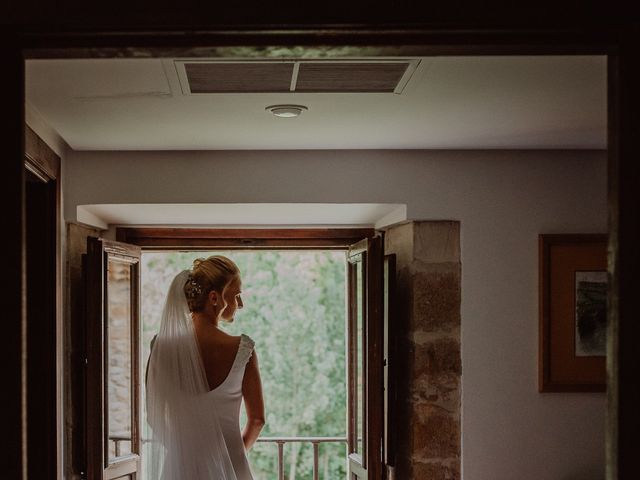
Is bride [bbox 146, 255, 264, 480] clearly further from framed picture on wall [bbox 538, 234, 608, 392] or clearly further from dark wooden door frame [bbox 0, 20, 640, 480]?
dark wooden door frame [bbox 0, 20, 640, 480]

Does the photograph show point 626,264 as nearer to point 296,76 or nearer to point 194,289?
point 296,76

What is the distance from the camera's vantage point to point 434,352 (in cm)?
348

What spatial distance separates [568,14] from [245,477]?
3.05 metres

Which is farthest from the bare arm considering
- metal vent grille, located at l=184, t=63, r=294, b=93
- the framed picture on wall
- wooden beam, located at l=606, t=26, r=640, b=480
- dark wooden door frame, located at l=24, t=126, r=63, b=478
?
wooden beam, located at l=606, t=26, r=640, b=480

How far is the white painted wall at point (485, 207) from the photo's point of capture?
11.5 ft

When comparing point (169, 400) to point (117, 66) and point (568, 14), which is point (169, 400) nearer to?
point (117, 66)

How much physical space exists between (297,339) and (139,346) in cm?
568

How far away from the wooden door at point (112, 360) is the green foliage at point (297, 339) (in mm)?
5604

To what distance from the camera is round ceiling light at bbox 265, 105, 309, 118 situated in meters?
2.67

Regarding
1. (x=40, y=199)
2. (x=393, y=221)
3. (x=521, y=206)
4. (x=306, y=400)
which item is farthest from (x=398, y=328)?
(x=306, y=400)

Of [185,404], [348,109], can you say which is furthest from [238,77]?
[185,404]

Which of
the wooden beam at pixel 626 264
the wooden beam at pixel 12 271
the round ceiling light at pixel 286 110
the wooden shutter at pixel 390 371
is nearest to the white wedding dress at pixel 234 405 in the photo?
the wooden shutter at pixel 390 371

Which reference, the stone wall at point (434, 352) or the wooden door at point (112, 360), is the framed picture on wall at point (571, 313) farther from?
the wooden door at point (112, 360)

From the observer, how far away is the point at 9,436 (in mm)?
1176
